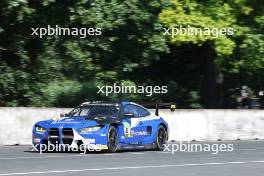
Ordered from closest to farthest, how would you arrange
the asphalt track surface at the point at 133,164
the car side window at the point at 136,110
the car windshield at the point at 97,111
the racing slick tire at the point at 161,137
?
the asphalt track surface at the point at 133,164 → the car windshield at the point at 97,111 → the car side window at the point at 136,110 → the racing slick tire at the point at 161,137

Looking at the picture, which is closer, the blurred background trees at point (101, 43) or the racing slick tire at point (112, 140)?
the racing slick tire at point (112, 140)

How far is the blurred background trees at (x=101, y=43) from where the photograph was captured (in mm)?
24578

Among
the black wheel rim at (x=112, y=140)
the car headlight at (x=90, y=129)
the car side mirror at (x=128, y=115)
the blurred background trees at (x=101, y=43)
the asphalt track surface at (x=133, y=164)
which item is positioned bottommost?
the asphalt track surface at (x=133, y=164)

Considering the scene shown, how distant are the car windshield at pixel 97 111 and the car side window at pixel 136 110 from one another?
1.25 ft

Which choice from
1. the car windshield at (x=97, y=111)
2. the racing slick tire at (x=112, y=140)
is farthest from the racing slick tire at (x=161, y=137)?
the racing slick tire at (x=112, y=140)

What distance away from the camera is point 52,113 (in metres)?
21.2

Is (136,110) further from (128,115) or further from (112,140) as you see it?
(112,140)

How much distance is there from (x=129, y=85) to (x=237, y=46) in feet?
15.4

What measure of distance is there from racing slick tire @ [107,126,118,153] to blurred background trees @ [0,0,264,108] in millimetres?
7441

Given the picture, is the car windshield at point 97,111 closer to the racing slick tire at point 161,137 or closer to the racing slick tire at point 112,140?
the racing slick tire at point 112,140

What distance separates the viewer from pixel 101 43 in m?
25.3

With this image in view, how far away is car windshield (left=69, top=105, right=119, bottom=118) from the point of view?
56.8ft

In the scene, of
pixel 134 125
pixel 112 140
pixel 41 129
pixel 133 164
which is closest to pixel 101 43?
pixel 134 125

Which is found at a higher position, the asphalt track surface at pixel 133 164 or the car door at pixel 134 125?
the car door at pixel 134 125
